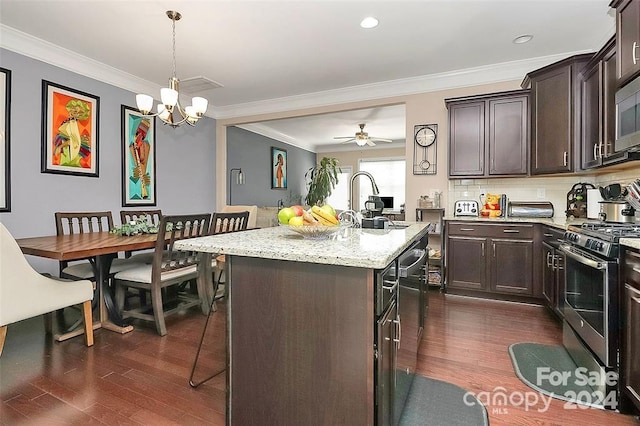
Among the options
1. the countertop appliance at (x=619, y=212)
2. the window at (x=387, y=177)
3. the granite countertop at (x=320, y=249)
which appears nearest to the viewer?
the granite countertop at (x=320, y=249)

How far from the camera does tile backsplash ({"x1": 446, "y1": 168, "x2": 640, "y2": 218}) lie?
12.1 feet

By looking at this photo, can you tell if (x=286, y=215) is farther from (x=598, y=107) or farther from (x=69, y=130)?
(x=69, y=130)

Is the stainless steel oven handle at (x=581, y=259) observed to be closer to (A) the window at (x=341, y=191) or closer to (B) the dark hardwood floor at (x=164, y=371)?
(B) the dark hardwood floor at (x=164, y=371)

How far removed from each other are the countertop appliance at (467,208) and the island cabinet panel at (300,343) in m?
A: 3.27

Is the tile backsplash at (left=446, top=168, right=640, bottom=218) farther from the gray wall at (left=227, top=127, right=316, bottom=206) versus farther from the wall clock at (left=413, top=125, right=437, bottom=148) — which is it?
the gray wall at (left=227, top=127, right=316, bottom=206)

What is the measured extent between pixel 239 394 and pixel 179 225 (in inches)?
63.5

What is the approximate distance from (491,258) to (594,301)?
1666 mm

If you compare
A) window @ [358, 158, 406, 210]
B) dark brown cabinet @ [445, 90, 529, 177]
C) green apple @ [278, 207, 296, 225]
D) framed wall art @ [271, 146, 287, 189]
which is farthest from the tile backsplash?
window @ [358, 158, 406, 210]

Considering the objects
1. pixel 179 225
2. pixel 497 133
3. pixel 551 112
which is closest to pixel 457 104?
pixel 497 133

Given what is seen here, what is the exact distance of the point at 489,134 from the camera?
148 inches

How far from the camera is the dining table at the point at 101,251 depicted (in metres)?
2.16

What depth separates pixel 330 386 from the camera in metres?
1.19

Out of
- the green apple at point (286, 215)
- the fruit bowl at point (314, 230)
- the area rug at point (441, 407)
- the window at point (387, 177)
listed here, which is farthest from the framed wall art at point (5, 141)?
the window at point (387, 177)

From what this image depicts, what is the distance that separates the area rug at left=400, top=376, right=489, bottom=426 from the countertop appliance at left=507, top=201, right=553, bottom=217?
251 cm
